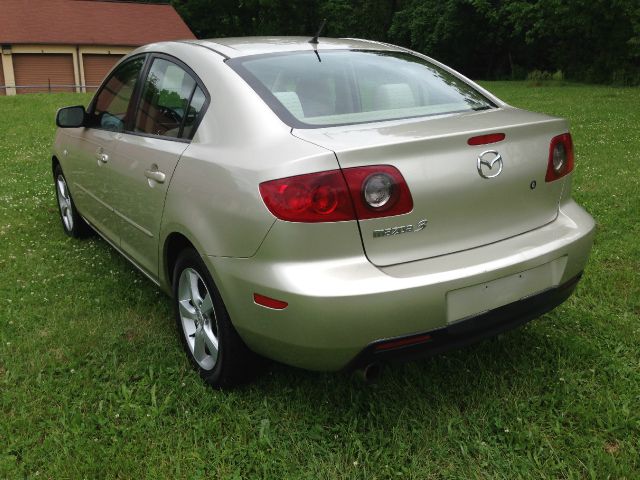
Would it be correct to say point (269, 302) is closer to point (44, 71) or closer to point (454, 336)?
point (454, 336)

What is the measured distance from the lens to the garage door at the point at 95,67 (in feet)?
128

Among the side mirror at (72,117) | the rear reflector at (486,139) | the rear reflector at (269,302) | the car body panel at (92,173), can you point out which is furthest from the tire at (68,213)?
the rear reflector at (486,139)

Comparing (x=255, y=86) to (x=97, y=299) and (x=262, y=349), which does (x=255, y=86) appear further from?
(x=97, y=299)

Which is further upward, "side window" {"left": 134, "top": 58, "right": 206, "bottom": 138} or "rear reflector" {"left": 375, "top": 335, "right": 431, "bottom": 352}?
"side window" {"left": 134, "top": 58, "right": 206, "bottom": 138}

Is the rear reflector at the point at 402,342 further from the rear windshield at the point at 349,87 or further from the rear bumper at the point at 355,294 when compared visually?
the rear windshield at the point at 349,87

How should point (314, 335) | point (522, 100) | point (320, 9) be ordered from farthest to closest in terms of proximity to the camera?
point (320, 9), point (522, 100), point (314, 335)

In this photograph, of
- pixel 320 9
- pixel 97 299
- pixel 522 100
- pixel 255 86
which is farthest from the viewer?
pixel 320 9

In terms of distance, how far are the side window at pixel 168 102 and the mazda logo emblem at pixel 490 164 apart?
136 centimetres

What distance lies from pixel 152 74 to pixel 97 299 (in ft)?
4.98

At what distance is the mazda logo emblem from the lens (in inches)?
98.7

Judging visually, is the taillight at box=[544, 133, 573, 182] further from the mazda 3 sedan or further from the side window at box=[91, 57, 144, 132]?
the side window at box=[91, 57, 144, 132]

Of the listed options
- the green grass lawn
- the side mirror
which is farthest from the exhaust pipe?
the side mirror

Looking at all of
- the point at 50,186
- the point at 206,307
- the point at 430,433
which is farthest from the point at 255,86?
the point at 50,186

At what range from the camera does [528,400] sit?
9.39ft
